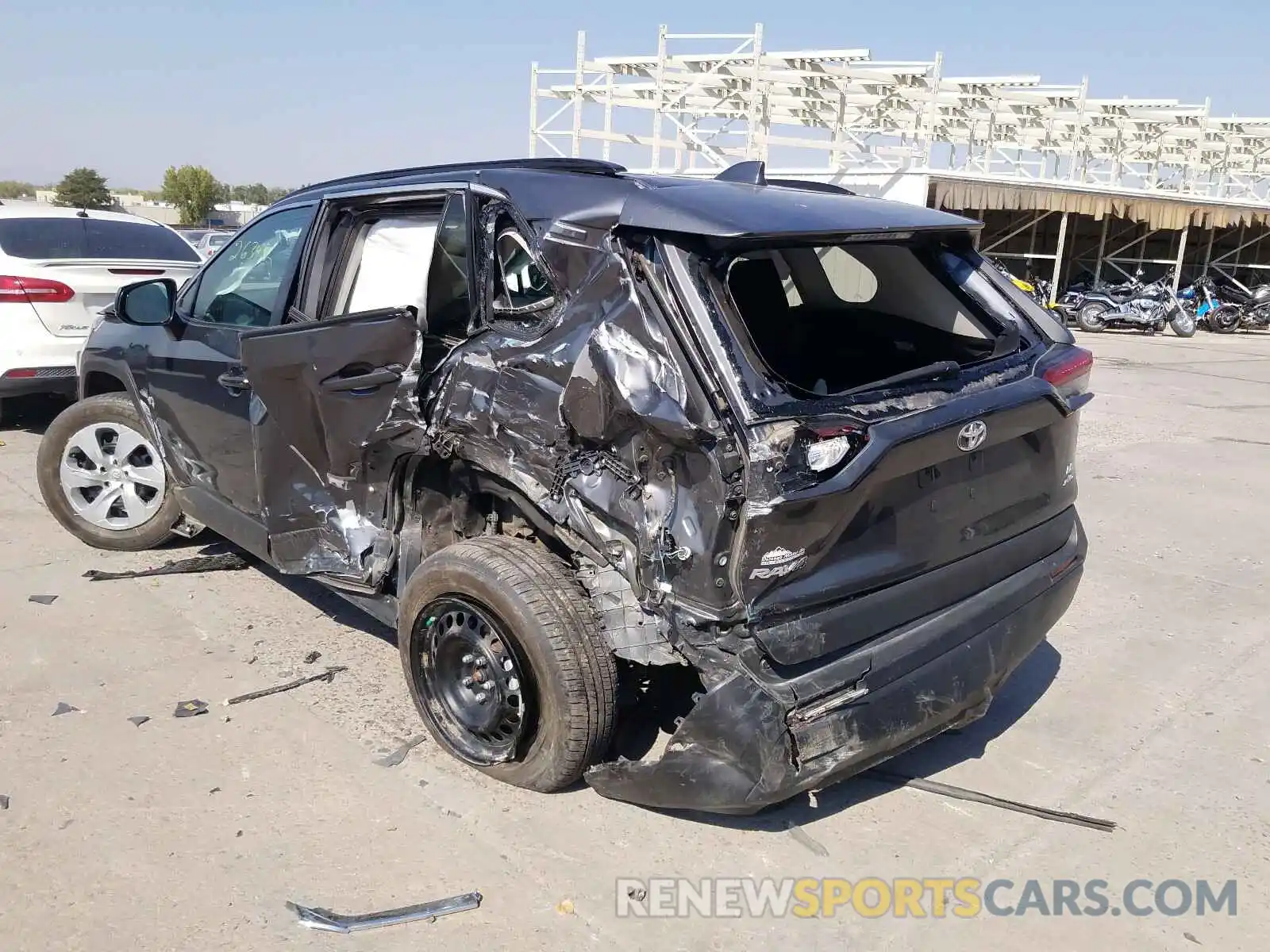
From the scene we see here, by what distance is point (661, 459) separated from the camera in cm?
262

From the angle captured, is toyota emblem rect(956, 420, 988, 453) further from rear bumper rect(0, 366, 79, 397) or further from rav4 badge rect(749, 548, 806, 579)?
rear bumper rect(0, 366, 79, 397)

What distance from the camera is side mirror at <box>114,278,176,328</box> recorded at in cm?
452

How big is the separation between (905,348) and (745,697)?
173 centimetres

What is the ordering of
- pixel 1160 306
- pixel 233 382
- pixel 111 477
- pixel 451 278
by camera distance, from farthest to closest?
pixel 1160 306
pixel 111 477
pixel 233 382
pixel 451 278

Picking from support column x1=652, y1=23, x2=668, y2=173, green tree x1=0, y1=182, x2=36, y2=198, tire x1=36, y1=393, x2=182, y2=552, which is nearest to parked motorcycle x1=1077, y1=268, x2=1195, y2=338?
support column x1=652, y1=23, x2=668, y2=173

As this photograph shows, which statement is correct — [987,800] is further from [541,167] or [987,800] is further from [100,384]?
[100,384]

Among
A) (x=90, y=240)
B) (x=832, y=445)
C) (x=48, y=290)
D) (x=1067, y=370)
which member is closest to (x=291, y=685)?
(x=832, y=445)

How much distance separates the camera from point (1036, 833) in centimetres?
310

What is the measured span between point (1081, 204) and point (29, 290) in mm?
19322

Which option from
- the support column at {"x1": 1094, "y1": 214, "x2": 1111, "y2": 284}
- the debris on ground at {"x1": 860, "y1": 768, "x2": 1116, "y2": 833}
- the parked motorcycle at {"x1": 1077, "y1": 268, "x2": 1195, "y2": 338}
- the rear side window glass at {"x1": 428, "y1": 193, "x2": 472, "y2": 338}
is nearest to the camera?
the debris on ground at {"x1": 860, "y1": 768, "x2": 1116, "y2": 833}

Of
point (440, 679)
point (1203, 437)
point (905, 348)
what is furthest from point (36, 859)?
point (1203, 437)

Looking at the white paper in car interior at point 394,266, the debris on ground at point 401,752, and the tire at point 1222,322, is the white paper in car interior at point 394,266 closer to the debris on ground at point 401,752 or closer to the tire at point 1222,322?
the debris on ground at point 401,752

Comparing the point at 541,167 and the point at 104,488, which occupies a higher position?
the point at 541,167

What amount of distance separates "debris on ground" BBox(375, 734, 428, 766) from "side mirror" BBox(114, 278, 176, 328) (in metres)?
2.38
